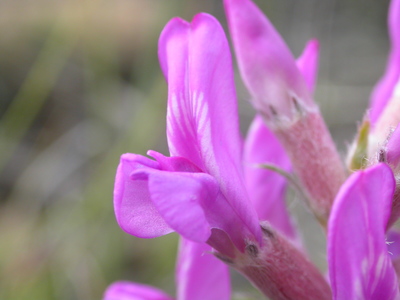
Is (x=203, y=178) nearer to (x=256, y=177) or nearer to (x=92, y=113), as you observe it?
(x=256, y=177)

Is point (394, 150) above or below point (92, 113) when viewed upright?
above

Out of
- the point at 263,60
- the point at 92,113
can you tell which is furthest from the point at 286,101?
the point at 92,113

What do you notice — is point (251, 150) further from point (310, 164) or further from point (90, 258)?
point (90, 258)

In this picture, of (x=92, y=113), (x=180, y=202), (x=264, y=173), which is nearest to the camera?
(x=180, y=202)

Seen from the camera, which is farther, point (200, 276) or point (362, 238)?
point (200, 276)

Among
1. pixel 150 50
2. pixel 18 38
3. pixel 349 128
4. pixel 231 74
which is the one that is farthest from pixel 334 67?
pixel 231 74

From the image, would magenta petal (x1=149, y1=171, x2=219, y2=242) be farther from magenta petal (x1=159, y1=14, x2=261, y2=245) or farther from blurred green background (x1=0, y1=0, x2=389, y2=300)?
blurred green background (x1=0, y1=0, x2=389, y2=300)

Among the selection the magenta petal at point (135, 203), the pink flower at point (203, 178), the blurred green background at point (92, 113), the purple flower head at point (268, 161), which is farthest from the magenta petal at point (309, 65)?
the magenta petal at point (135, 203)

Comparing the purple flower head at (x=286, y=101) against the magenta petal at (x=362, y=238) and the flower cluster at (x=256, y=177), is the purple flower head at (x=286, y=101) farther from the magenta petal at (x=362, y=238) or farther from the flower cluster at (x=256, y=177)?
the magenta petal at (x=362, y=238)
